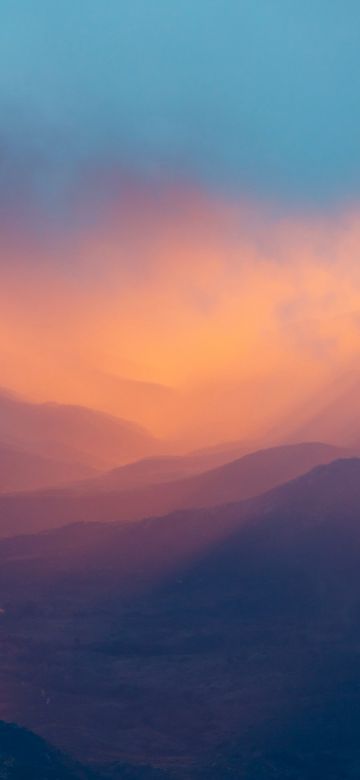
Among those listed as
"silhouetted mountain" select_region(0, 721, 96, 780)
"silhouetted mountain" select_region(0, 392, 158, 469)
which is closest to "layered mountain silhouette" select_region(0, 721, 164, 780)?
"silhouetted mountain" select_region(0, 721, 96, 780)

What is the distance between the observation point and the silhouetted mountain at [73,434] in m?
92.2

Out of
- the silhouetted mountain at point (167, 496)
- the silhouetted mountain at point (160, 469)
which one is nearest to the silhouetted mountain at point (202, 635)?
the silhouetted mountain at point (167, 496)

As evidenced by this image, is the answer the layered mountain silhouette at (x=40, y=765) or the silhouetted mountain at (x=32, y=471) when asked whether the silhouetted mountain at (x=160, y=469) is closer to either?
the silhouetted mountain at (x=32, y=471)

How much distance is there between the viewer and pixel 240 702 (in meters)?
22.7

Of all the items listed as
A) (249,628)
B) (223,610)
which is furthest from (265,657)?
(223,610)

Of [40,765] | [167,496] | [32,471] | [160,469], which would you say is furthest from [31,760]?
[32,471]

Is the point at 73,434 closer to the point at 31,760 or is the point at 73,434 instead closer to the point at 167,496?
the point at 167,496

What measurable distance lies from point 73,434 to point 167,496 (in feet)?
188

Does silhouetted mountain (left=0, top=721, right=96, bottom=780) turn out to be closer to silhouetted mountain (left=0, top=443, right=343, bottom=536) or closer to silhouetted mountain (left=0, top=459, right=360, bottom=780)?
silhouetted mountain (left=0, top=459, right=360, bottom=780)

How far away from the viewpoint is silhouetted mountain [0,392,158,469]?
92188 millimetres

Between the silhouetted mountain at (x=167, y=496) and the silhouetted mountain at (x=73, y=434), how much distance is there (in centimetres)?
3965

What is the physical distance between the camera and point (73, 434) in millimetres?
102750

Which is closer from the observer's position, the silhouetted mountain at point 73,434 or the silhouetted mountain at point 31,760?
the silhouetted mountain at point 31,760

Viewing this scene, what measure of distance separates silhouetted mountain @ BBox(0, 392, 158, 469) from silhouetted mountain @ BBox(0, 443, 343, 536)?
39652 millimetres
